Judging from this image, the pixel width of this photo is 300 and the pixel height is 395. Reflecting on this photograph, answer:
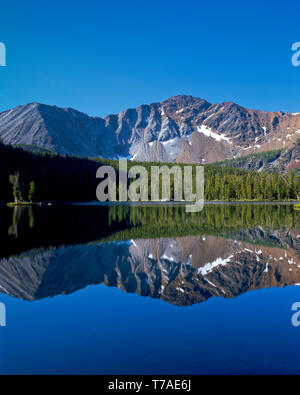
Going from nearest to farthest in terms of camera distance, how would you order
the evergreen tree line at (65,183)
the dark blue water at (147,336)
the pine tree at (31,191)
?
1. the dark blue water at (147,336)
2. the pine tree at (31,191)
3. the evergreen tree line at (65,183)

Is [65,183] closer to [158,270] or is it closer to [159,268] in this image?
[159,268]

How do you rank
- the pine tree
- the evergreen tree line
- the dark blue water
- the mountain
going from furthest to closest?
1. the evergreen tree line
2. the pine tree
3. the mountain
4. the dark blue water

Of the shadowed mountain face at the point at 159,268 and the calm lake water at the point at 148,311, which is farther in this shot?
the shadowed mountain face at the point at 159,268

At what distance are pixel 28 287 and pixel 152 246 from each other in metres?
9.86

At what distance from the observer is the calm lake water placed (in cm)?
622

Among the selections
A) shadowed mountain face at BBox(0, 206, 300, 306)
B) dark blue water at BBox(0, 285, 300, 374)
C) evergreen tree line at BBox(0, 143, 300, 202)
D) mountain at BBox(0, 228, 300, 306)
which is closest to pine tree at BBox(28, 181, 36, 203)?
evergreen tree line at BBox(0, 143, 300, 202)

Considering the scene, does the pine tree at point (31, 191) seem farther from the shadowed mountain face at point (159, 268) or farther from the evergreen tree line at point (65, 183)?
the shadowed mountain face at point (159, 268)

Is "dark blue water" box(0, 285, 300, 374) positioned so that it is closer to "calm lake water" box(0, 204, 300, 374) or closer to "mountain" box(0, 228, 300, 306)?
"calm lake water" box(0, 204, 300, 374)

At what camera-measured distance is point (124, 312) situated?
888 cm

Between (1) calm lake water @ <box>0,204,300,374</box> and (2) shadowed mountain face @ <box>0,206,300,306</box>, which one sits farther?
(2) shadowed mountain face @ <box>0,206,300,306</box>

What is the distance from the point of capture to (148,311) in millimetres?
8969

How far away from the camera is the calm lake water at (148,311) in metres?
6.22

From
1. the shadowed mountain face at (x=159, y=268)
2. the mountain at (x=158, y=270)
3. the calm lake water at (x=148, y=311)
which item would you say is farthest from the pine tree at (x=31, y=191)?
the calm lake water at (x=148, y=311)

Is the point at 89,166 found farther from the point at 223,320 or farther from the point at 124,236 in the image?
the point at 223,320
